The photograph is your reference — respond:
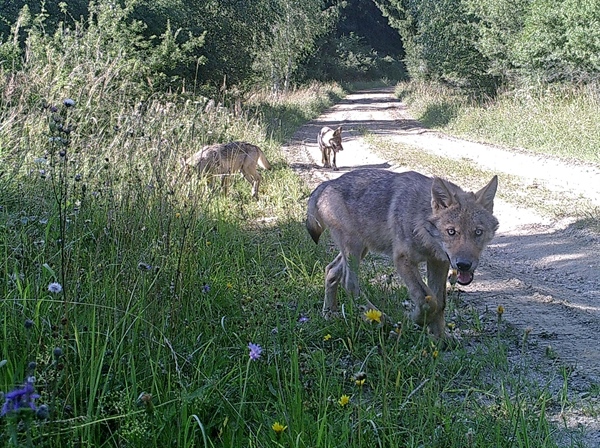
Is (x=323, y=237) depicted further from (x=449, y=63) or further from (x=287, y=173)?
(x=449, y=63)

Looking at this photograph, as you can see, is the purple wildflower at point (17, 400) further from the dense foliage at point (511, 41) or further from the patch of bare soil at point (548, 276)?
the dense foliage at point (511, 41)

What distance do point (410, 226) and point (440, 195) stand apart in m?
0.37

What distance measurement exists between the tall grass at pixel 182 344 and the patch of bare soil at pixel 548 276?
1.07ft

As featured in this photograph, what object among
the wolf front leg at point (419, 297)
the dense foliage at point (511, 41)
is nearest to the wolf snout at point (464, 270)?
the wolf front leg at point (419, 297)

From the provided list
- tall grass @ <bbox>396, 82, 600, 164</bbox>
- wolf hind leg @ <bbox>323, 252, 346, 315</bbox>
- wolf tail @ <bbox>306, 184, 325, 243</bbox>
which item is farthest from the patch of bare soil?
wolf tail @ <bbox>306, 184, 325, 243</bbox>

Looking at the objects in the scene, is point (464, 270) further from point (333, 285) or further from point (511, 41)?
point (511, 41)

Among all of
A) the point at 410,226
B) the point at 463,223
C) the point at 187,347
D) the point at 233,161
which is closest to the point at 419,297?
the point at 410,226

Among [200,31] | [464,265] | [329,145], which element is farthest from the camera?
[200,31]

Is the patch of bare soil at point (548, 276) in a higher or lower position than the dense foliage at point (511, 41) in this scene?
lower

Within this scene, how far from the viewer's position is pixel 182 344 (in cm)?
356

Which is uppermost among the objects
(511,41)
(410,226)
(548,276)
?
(511,41)

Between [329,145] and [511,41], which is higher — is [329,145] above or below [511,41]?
below

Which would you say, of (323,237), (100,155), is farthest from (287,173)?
(100,155)

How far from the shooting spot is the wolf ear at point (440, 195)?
Answer: 4.54 metres
